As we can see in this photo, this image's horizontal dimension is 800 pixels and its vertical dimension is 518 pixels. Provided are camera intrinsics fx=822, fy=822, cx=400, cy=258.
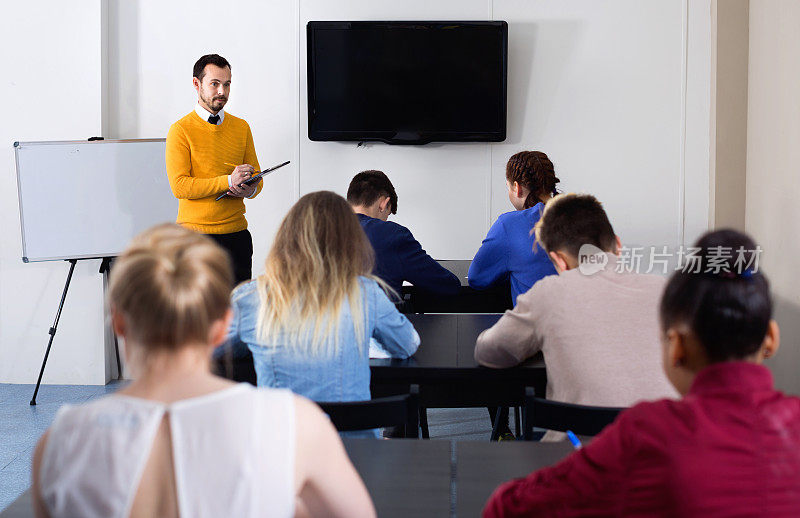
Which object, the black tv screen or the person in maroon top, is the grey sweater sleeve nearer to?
the person in maroon top

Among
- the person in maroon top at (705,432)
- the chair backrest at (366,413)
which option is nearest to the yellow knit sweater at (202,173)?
the chair backrest at (366,413)

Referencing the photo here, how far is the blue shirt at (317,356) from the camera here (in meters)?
1.98

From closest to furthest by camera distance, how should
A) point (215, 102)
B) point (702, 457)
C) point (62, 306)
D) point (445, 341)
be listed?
point (702, 457) → point (445, 341) → point (215, 102) → point (62, 306)

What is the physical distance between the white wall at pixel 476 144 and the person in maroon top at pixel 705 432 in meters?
3.89

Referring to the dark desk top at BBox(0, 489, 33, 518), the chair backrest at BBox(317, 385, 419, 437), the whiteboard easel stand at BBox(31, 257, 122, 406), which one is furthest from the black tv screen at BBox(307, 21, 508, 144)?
the dark desk top at BBox(0, 489, 33, 518)

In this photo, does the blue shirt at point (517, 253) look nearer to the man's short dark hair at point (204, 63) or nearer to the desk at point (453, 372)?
the desk at point (453, 372)

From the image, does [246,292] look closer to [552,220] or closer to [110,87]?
[552,220]

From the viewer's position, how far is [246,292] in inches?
82.3

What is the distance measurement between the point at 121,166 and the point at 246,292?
2.89 meters

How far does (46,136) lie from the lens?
15.6 ft

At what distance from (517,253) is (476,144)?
1.77 meters

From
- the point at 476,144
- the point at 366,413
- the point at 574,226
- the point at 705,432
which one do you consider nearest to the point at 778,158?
the point at 476,144

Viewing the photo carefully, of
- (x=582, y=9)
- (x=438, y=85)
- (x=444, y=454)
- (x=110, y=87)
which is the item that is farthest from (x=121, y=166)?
(x=444, y=454)

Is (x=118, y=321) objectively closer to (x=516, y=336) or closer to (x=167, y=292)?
(x=167, y=292)
